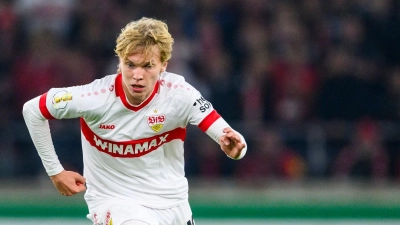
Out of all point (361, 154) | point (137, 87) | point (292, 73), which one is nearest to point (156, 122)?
point (137, 87)

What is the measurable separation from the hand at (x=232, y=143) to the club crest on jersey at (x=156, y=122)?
538 millimetres

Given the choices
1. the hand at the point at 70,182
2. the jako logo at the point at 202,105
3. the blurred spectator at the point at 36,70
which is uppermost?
the blurred spectator at the point at 36,70

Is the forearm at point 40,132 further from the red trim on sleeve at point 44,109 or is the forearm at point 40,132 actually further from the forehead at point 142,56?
the forehead at point 142,56

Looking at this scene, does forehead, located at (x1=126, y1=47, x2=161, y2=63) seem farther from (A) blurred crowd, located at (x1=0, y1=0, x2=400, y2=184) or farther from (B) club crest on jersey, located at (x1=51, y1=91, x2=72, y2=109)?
(A) blurred crowd, located at (x1=0, y1=0, x2=400, y2=184)

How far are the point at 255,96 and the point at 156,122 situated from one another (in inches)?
207

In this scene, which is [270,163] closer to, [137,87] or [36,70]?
[36,70]

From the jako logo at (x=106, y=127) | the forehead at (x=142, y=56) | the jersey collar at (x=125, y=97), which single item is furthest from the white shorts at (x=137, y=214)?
the forehead at (x=142, y=56)

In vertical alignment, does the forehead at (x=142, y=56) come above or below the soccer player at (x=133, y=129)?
above

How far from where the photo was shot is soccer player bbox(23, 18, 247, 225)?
206 inches

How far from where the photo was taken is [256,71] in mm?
10641

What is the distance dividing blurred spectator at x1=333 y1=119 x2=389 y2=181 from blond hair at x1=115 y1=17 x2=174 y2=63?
5.39m

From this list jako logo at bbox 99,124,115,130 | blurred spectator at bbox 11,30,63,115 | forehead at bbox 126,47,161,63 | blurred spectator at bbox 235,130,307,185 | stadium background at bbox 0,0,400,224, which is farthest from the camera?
blurred spectator at bbox 11,30,63,115

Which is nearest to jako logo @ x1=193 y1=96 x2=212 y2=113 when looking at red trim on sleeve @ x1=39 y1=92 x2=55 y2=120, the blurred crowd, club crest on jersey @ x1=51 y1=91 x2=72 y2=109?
club crest on jersey @ x1=51 y1=91 x2=72 y2=109

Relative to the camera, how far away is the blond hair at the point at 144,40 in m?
5.17
